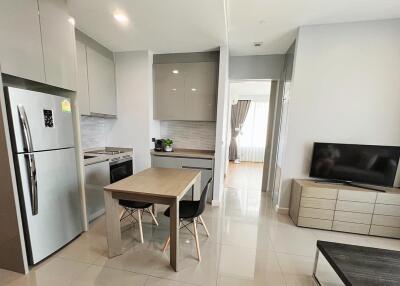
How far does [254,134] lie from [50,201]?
6.36 metres

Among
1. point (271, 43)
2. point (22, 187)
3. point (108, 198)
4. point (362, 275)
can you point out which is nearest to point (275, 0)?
point (271, 43)

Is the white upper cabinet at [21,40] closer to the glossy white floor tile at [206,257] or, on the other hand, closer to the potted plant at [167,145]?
the glossy white floor tile at [206,257]

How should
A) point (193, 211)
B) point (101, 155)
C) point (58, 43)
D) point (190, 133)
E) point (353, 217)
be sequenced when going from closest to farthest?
point (58, 43), point (193, 211), point (353, 217), point (101, 155), point (190, 133)

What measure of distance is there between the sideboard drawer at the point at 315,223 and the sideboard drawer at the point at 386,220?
1.73ft

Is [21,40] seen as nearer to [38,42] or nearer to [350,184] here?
[38,42]

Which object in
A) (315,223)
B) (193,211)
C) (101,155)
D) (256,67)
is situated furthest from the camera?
(256,67)

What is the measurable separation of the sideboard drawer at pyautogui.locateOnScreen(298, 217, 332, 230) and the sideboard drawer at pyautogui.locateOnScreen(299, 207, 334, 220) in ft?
0.15

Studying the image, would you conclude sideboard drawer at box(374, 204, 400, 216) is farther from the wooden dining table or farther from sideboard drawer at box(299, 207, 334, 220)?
the wooden dining table

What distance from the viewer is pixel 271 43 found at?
275 cm

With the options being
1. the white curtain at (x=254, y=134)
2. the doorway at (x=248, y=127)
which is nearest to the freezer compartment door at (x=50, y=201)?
the doorway at (x=248, y=127)

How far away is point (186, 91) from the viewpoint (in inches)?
123

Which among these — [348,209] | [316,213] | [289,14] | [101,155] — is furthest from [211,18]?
[348,209]

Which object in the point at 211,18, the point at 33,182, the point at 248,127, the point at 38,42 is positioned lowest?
the point at 33,182

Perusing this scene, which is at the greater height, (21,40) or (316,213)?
(21,40)
